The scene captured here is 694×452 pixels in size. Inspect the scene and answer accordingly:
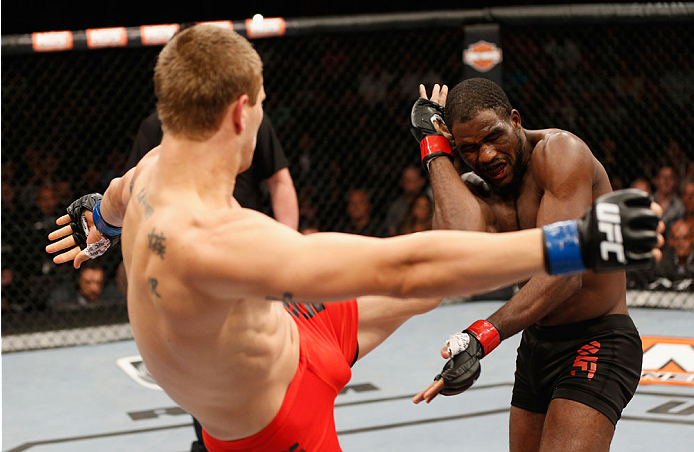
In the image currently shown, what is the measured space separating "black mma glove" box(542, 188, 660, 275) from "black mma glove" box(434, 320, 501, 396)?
25.2 inches

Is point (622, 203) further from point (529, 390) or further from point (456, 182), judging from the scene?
point (529, 390)

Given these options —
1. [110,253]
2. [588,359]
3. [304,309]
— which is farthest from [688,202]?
[304,309]

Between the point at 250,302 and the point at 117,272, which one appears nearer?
the point at 250,302

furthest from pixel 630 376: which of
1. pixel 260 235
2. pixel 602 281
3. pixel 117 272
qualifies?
pixel 117 272

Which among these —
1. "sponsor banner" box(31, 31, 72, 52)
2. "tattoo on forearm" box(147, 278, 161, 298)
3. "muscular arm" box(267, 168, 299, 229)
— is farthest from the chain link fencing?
"tattoo on forearm" box(147, 278, 161, 298)

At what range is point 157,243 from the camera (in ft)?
4.61

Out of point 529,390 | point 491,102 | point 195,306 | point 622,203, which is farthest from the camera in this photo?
point 529,390

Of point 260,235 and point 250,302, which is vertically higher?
point 260,235

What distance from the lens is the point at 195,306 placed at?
4.62ft

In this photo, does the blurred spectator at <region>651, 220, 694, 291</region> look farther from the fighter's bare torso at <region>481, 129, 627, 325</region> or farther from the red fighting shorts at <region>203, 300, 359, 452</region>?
the red fighting shorts at <region>203, 300, 359, 452</region>

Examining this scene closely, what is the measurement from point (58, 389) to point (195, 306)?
277 centimetres

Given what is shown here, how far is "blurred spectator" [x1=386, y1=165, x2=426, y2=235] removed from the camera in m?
5.59

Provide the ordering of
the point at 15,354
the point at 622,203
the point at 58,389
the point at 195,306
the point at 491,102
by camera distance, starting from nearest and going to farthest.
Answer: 1. the point at 622,203
2. the point at 195,306
3. the point at 491,102
4. the point at 58,389
5. the point at 15,354

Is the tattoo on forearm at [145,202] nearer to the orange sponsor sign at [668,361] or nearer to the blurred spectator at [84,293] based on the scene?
the orange sponsor sign at [668,361]
